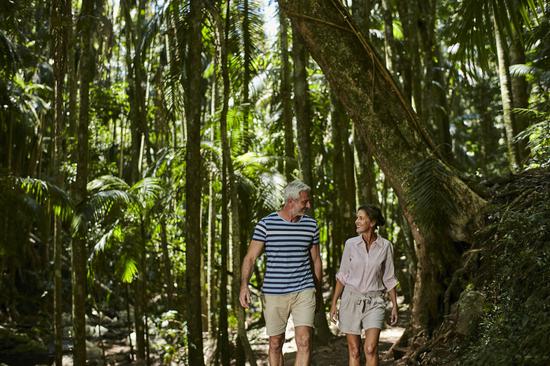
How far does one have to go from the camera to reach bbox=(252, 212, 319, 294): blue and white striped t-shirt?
5855 millimetres

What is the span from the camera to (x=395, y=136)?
7.12 meters

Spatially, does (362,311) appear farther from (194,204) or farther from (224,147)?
(224,147)

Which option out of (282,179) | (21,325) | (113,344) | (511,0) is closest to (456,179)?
(511,0)

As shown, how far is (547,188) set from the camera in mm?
6359

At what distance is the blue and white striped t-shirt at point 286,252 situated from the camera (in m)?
5.86

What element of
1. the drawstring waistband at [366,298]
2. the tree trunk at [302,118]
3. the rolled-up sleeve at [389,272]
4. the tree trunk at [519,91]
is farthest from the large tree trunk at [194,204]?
the tree trunk at [519,91]

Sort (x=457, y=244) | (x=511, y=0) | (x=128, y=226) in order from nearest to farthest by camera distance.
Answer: (x=511, y=0) → (x=457, y=244) → (x=128, y=226)

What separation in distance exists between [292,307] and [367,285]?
27.2 inches

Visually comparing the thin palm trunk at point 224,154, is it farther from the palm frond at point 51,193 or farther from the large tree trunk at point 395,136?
the large tree trunk at point 395,136

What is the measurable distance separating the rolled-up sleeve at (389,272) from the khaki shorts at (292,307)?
68 cm

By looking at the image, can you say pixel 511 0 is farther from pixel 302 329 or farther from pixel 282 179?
pixel 282 179

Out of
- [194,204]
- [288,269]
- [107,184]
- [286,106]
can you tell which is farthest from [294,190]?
[107,184]

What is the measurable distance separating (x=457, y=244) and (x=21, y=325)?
1505cm

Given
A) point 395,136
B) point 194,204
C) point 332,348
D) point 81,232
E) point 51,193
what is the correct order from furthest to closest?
point 332,348
point 51,193
point 81,232
point 194,204
point 395,136
